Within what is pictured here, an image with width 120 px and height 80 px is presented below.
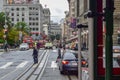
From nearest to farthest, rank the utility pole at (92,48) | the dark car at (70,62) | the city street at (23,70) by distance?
the utility pole at (92,48), the city street at (23,70), the dark car at (70,62)

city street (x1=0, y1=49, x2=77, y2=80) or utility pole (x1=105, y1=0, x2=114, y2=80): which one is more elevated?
utility pole (x1=105, y1=0, x2=114, y2=80)

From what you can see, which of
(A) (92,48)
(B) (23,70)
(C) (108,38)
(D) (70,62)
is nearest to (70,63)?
(D) (70,62)

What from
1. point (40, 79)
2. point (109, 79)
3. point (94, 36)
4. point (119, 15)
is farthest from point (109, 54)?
point (40, 79)

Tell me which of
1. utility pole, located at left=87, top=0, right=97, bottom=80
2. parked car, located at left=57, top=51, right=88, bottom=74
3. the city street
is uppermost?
utility pole, located at left=87, top=0, right=97, bottom=80

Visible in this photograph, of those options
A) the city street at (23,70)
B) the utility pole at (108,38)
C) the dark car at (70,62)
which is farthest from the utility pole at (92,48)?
the dark car at (70,62)

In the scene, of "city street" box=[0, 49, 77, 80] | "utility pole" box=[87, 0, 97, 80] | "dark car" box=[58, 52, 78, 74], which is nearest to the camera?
"utility pole" box=[87, 0, 97, 80]

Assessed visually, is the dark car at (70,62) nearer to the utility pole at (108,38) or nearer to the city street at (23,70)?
the city street at (23,70)

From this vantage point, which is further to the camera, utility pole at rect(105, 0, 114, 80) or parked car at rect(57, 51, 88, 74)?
parked car at rect(57, 51, 88, 74)

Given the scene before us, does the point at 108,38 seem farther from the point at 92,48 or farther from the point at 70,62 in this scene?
the point at 70,62

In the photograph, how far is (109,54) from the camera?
5168 millimetres

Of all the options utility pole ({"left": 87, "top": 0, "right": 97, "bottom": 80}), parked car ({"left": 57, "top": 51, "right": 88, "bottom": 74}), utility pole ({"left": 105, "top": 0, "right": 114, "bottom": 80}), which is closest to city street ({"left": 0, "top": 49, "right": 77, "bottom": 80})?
parked car ({"left": 57, "top": 51, "right": 88, "bottom": 74})

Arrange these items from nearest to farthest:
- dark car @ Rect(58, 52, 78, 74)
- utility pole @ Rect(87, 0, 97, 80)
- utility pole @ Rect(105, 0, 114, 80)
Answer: utility pole @ Rect(105, 0, 114, 80) < utility pole @ Rect(87, 0, 97, 80) < dark car @ Rect(58, 52, 78, 74)

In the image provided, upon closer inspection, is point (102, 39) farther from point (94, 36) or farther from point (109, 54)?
point (109, 54)

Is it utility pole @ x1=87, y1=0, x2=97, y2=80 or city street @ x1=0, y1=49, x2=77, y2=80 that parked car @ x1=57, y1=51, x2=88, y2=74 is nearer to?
city street @ x1=0, y1=49, x2=77, y2=80
